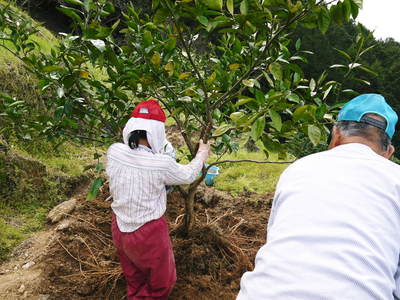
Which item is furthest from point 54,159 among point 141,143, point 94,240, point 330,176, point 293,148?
point 330,176

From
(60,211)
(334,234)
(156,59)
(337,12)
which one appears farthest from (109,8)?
(60,211)

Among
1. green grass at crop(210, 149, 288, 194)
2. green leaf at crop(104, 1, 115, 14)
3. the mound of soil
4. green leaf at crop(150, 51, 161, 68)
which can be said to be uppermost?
green leaf at crop(104, 1, 115, 14)

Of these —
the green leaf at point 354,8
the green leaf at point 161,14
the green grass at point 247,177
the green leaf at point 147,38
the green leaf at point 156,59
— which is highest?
the green leaf at point 354,8

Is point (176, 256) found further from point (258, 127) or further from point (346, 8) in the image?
point (346, 8)

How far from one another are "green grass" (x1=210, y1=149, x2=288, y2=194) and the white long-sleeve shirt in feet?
9.08

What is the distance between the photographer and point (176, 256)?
2.38 m

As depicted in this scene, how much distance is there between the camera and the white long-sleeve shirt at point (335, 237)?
2.79 feet

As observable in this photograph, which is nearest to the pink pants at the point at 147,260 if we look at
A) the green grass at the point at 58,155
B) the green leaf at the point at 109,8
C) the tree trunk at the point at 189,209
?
the tree trunk at the point at 189,209

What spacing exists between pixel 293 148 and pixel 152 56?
3.21ft

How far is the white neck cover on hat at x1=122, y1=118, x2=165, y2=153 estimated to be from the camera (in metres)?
1.77

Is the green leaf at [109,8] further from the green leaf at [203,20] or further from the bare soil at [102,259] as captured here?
the bare soil at [102,259]

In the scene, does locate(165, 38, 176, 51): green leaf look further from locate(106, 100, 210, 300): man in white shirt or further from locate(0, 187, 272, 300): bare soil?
locate(0, 187, 272, 300): bare soil

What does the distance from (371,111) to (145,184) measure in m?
1.16

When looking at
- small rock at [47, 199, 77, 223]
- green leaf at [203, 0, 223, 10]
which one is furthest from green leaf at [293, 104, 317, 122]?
small rock at [47, 199, 77, 223]
